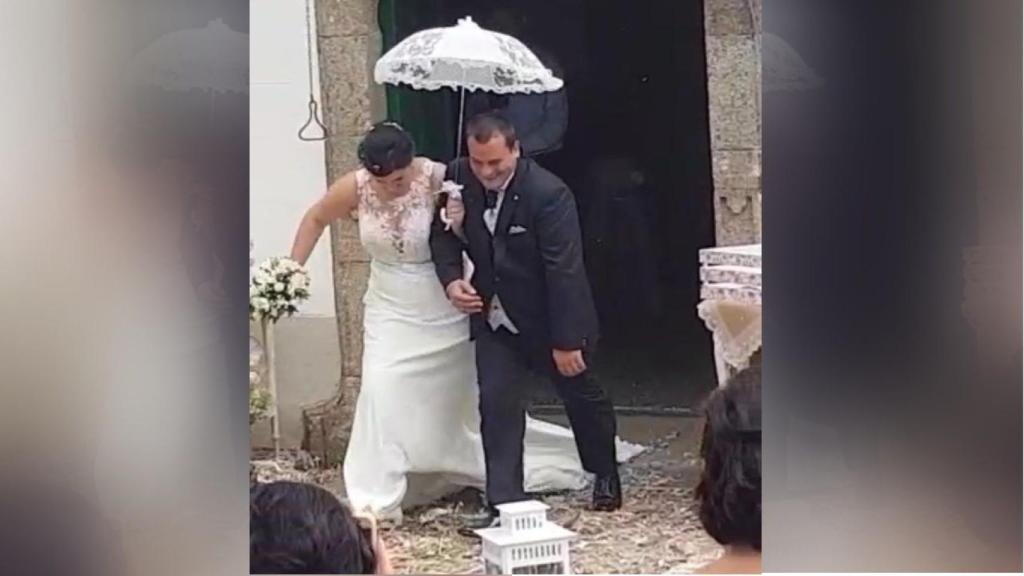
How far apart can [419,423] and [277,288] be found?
0.45m

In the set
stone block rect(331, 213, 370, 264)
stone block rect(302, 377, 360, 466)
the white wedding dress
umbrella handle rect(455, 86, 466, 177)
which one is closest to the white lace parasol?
umbrella handle rect(455, 86, 466, 177)

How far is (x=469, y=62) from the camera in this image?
8.54 feet

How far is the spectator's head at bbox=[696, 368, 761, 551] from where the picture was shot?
2.68m

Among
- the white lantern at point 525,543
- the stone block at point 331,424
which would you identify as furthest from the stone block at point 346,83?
the white lantern at point 525,543

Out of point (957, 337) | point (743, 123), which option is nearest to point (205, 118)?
point (743, 123)

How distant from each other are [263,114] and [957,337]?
1654 mm

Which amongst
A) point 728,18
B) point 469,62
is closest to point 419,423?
point 469,62

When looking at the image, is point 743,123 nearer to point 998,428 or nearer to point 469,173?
point 469,173

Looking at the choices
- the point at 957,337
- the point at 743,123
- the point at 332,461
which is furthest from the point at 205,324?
the point at 957,337

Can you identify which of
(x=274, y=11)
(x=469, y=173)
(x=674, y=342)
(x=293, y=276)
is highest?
(x=274, y=11)

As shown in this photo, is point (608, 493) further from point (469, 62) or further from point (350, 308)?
point (469, 62)

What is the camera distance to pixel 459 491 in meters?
2.69

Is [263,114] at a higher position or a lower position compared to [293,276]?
higher

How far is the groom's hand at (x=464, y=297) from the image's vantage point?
2650 millimetres
